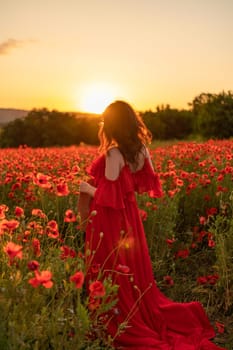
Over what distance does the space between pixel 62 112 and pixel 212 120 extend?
12.0 m

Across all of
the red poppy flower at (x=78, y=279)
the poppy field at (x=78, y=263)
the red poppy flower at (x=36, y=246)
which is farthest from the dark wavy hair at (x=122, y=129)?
the red poppy flower at (x=78, y=279)

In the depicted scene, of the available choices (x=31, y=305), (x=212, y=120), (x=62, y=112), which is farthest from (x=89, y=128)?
(x=31, y=305)

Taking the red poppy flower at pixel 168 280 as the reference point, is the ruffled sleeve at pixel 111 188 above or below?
above

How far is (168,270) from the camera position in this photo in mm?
5703

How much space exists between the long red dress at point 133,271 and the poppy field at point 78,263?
0.14m

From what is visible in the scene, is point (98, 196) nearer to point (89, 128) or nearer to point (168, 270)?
point (168, 270)

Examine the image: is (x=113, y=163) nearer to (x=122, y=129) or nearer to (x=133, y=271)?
(x=122, y=129)

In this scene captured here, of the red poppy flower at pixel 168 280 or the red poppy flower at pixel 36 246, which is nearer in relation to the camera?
the red poppy flower at pixel 36 246

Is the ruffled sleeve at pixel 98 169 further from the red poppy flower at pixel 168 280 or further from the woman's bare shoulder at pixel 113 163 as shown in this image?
the red poppy flower at pixel 168 280

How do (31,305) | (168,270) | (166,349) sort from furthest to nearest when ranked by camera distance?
(168,270), (166,349), (31,305)

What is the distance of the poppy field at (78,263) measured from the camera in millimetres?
2688

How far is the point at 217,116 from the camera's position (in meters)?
28.7

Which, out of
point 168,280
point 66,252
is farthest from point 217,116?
point 66,252

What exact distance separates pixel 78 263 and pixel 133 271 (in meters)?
0.84
